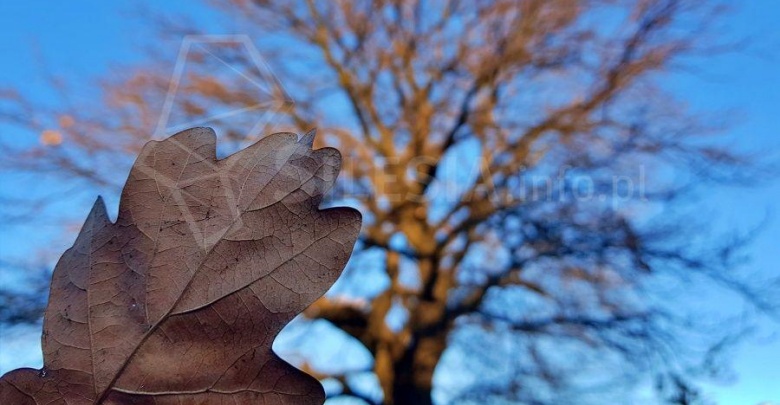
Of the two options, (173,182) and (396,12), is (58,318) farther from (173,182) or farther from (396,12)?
(396,12)

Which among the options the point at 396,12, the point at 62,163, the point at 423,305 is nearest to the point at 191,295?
the point at 423,305

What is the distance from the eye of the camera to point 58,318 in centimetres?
22

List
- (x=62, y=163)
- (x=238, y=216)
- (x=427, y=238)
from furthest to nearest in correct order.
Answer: (x=427, y=238), (x=62, y=163), (x=238, y=216)

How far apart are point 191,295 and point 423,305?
4.10 metres

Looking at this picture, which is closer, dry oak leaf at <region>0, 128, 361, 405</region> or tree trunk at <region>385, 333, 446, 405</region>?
dry oak leaf at <region>0, 128, 361, 405</region>

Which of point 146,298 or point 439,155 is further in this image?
point 439,155

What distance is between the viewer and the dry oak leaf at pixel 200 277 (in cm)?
22

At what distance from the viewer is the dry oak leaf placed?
218 mm

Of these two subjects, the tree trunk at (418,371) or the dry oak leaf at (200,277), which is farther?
the tree trunk at (418,371)

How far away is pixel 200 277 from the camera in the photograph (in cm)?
22

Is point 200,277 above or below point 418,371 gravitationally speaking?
below

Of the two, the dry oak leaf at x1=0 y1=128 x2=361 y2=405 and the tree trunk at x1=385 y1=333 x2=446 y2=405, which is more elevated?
the tree trunk at x1=385 y1=333 x2=446 y2=405

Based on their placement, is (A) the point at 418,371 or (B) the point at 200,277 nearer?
(B) the point at 200,277

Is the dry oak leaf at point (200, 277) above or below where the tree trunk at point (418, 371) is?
below
